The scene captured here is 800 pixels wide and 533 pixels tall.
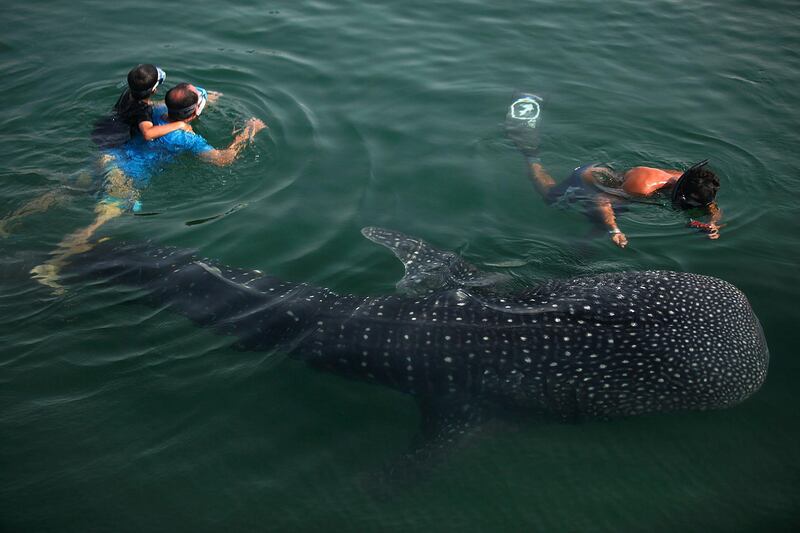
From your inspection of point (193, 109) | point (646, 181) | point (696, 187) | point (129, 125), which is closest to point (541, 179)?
point (646, 181)

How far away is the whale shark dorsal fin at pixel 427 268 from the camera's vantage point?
729 cm

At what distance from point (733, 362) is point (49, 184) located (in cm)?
909

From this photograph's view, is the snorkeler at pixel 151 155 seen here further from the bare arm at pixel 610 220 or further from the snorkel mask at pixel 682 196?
the snorkel mask at pixel 682 196

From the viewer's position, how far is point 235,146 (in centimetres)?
939

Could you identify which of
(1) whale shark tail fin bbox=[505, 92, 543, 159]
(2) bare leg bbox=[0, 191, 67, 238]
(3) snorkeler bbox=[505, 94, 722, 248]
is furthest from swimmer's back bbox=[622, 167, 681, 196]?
(2) bare leg bbox=[0, 191, 67, 238]

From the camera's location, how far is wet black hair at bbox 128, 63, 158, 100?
27.4 ft

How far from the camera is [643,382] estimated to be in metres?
5.94

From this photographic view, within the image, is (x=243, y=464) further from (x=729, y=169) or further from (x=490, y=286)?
(x=729, y=169)

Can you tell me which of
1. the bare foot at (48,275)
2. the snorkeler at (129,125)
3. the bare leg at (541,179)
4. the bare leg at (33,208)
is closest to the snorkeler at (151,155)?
the snorkeler at (129,125)

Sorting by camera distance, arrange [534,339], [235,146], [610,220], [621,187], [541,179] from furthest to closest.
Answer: [235,146] → [541,179] → [621,187] → [610,220] → [534,339]

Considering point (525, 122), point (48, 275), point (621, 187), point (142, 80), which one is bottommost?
point (48, 275)

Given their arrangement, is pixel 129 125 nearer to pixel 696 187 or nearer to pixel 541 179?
pixel 541 179

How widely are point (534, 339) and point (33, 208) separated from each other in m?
6.95

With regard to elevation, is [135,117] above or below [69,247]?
above
